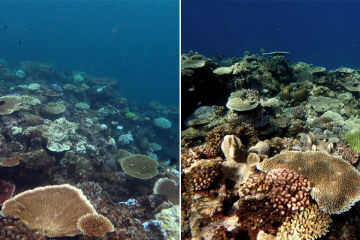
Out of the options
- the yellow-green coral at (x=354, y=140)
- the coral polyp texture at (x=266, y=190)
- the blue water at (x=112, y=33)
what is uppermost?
the coral polyp texture at (x=266, y=190)

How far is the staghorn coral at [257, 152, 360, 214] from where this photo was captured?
2.47 m

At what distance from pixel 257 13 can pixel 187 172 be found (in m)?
108

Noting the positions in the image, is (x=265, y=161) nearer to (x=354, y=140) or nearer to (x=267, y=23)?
(x=354, y=140)

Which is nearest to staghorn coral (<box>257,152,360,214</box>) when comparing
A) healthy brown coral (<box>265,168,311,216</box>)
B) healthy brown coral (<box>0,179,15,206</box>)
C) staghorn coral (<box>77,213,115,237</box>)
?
healthy brown coral (<box>265,168,311,216</box>)

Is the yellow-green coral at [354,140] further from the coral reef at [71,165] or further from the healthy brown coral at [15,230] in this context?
the healthy brown coral at [15,230]

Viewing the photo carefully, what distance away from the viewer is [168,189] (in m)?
7.84

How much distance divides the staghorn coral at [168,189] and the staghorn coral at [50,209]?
10.2 feet

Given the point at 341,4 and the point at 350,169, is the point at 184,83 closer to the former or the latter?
the point at 350,169

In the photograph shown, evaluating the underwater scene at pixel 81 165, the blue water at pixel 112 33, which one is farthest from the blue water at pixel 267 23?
the underwater scene at pixel 81 165

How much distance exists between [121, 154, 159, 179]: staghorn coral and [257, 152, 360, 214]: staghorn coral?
5.77 metres

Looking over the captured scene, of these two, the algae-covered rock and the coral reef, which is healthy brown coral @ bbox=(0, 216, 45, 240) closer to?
the coral reef

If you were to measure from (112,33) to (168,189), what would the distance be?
104m

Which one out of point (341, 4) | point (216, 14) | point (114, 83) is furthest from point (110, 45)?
point (341, 4)

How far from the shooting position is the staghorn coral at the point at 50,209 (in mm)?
4223
